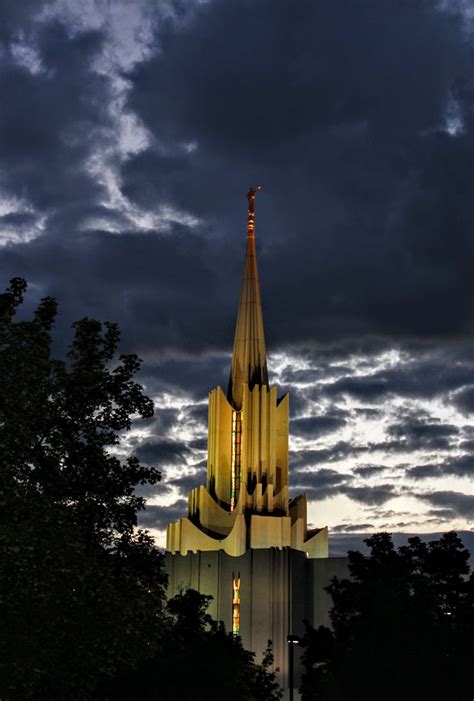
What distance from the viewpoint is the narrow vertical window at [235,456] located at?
3669 inches

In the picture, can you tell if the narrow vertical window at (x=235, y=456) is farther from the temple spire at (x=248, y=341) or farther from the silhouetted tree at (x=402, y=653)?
the silhouetted tree at (x=402, y=653)

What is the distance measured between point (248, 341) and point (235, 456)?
33.0 ft

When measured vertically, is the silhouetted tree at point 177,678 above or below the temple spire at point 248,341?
below

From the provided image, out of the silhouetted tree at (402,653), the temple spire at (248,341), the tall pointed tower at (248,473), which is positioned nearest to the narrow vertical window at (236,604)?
the tall pointed tower at (248,473)

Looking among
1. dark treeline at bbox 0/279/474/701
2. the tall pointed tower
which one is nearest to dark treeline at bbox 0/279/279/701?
dark treeline at bbox 0/279/474/701

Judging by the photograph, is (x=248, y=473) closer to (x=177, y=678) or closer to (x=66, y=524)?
(x=177, y=678)

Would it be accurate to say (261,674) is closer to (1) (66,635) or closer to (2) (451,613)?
(2) (451,613)

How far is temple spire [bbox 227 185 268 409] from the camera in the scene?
95.3m

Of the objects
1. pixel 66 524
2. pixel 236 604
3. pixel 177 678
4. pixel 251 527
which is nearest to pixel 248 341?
pixel 251 527

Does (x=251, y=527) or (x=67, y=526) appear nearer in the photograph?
(x=67, y=526)

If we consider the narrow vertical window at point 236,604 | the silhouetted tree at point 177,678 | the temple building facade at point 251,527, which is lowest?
the silhouetted tree at point 177,678

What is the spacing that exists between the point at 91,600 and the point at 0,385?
189 inches

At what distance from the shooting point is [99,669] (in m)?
22.9

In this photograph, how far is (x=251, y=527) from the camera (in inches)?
3506
